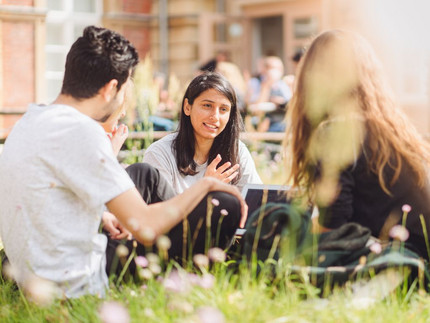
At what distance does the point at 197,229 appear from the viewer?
280 cm

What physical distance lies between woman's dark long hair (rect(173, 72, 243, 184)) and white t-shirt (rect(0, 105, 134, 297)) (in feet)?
4.11

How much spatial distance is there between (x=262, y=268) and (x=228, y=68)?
237 inches

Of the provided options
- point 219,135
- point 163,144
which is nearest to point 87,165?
point 163,144

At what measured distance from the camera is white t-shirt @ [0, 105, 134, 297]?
243 centimetres

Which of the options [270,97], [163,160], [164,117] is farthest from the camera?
[270,97]

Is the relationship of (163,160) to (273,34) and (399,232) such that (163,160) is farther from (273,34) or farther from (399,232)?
Answer: (273,34)

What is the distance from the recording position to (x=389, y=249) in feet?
8.55

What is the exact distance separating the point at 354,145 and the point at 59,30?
1010 centimetres

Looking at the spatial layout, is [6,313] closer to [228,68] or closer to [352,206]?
[352,206]

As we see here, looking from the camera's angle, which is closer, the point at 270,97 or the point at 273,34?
the point at 270,97

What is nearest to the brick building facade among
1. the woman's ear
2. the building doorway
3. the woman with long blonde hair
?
the building doorway

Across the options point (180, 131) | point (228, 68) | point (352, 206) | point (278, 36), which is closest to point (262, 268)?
point (352, 206)

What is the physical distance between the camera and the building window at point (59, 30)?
11859 millimetres

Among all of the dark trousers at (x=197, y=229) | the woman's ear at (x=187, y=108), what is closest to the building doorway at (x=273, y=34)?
the woman's ear at (x=187, y=108)
